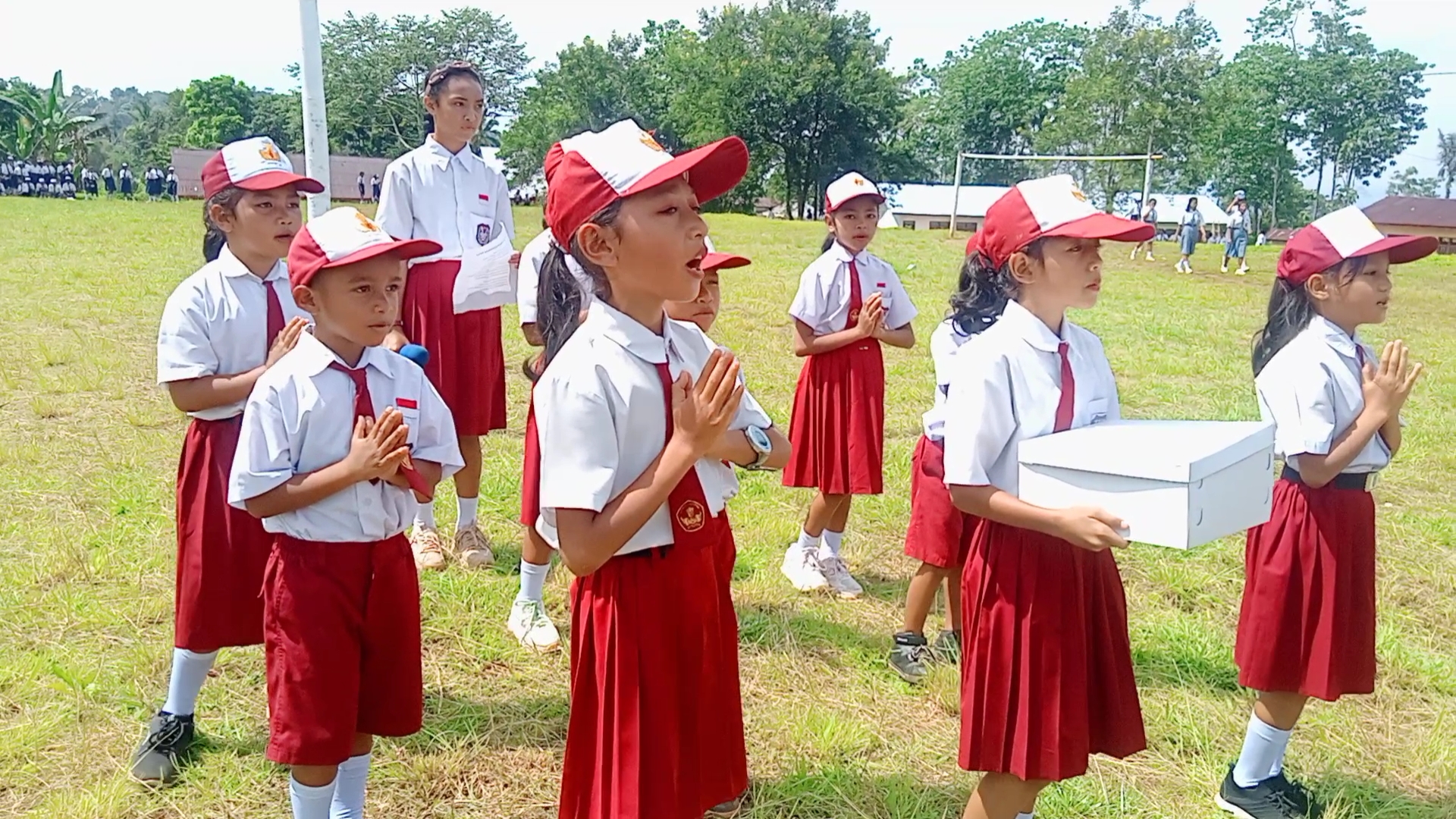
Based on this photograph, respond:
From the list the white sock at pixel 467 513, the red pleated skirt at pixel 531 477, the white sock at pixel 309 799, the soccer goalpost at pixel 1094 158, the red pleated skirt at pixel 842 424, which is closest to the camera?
the white sock at pixel 309 799

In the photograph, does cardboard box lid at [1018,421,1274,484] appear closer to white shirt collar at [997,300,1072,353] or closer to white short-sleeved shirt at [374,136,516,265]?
white shirt collar at [997,300,1072,353]

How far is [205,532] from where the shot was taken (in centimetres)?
266

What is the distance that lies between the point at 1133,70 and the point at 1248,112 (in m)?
15.3

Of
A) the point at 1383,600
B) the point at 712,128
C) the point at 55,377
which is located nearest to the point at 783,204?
the point at 712,128

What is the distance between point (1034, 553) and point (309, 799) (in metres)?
1.64

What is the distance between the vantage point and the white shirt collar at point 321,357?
223cm

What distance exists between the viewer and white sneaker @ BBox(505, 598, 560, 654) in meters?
3.62

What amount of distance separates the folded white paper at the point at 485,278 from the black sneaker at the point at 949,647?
2.07 metres

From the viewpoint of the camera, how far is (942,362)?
10.7ft

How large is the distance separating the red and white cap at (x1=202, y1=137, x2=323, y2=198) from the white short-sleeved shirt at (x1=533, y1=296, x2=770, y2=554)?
1247 millimetres

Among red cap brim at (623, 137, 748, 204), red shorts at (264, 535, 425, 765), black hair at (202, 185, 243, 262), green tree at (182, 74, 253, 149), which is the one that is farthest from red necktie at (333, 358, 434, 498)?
green tree at (182, 74, 253, 149)

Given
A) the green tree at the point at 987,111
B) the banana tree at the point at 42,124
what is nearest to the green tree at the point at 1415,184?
the green tree at the point at 987,111

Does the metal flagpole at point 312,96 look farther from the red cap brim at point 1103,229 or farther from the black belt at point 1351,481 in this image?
the black belt at point 1351,481

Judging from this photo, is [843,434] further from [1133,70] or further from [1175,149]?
[1175,149]
